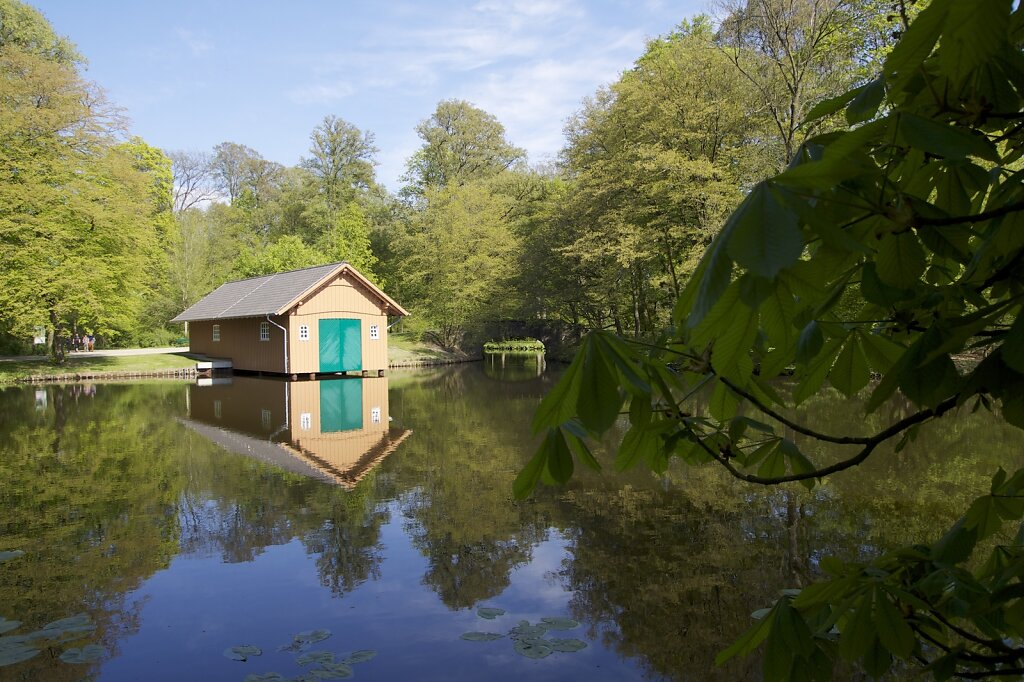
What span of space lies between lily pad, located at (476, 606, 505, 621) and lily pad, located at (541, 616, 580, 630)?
1.22 feet

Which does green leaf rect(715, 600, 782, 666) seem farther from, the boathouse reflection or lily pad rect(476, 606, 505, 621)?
the boathouse reflection

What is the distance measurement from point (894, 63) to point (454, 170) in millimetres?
50722

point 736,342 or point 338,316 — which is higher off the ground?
point 338,316

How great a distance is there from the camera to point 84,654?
4.57 metres

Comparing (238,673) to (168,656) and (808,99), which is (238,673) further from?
(808,99)

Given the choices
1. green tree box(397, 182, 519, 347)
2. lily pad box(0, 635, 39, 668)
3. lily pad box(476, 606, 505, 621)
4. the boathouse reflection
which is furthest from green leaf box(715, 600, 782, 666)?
green tree box(397, 182, 519, 347)

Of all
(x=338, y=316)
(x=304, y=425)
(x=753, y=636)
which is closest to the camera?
(x=753, y=636)

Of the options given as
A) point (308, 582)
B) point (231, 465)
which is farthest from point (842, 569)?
point (231, 465)

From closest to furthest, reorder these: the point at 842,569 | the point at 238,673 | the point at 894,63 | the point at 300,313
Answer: the point at 894,63 → the point at 842,569 → the point at 238,673 → the point at 300,313

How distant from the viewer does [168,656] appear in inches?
185

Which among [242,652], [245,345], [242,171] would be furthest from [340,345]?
[242,171]

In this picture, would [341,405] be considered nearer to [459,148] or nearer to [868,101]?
[868,101]

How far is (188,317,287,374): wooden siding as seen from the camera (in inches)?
1065

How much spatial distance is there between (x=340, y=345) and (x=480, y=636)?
23354 millimetres
